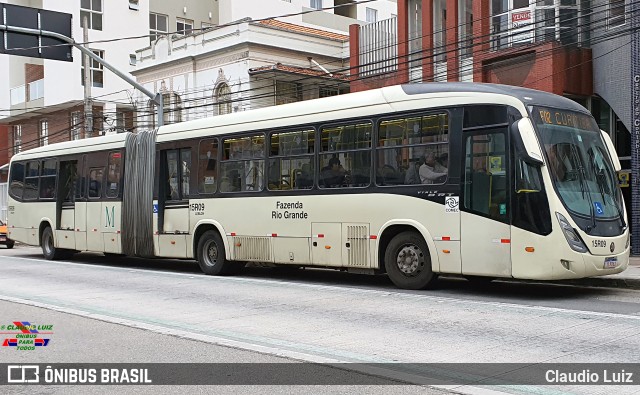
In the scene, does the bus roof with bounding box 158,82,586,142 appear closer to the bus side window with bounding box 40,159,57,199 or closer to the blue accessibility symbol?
the blue accessibility symbol

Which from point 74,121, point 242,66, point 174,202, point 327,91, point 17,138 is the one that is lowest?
point 174,202

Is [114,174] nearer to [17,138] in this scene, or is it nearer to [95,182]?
[95,182]

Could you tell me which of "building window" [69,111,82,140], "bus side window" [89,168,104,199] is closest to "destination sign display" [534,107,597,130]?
"bus side window" [89,168,104,199]

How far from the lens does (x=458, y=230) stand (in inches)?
482

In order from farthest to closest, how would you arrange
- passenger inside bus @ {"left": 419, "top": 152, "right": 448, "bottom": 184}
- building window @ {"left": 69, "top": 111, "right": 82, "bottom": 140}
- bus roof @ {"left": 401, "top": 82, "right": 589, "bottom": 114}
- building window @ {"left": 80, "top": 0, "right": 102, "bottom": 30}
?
1. building window @ {"left": 69, "top": 111, "right": 82, "bottom": 140}
2. building window @ {"left": 80, "top": 0, "right": 102, "bottom": 30}
3. passenger inside bus @ {"left": 419, "top": 152, "right": 448, "bottom": 184}
4. bus roof @ {"left": 401, "top": 82, "right": 589, "bottom": 114}

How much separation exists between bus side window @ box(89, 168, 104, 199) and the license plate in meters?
14.0

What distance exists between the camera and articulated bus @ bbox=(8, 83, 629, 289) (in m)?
11.5

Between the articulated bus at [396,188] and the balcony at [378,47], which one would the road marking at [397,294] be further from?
the balcony at [378,47]

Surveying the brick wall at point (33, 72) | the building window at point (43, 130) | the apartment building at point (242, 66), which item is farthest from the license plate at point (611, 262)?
the brick wall at point (33, 72)

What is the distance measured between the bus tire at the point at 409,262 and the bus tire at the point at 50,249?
44.4ft

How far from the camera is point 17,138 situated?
47.6 meters

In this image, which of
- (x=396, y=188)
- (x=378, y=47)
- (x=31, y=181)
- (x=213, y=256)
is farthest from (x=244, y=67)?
(x=396, y=188)

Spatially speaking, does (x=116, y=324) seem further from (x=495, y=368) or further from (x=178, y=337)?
(x=495, y=368)

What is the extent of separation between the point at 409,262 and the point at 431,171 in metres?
1.65
